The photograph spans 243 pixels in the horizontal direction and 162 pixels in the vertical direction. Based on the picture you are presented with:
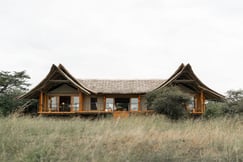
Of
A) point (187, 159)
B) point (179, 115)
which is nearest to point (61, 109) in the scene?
point (179, 115)

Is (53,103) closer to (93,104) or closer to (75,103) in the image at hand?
(75,103)

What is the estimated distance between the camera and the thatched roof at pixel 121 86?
22.3 metres

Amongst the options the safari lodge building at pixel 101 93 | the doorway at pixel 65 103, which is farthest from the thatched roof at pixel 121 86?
the doorway at pixel 65 103

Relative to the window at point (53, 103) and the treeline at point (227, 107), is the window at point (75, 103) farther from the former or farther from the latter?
the treeline at point (227, 107)

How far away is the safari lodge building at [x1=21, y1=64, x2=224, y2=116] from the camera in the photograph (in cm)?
2175

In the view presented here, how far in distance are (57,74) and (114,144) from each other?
53.6 ft

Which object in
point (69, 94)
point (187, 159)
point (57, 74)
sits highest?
point (57, 74)

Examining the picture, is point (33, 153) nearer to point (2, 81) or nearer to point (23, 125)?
point (23, 125)

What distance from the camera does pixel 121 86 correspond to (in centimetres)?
2336

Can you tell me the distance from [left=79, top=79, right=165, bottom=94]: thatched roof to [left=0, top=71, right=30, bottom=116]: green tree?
34.1 ft

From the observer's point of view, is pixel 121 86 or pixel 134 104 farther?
pixel 134 104

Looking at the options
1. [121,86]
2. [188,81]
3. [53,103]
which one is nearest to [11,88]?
[53,103]

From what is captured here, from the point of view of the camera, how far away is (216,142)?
258 inches

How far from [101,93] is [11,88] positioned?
54.2 ft
